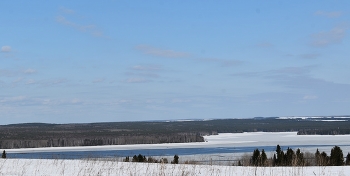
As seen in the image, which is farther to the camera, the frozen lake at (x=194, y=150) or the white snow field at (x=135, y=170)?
the frozen lake at (x=194, y=150)

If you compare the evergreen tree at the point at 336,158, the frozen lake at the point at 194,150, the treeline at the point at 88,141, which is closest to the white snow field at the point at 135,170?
the evergreen tree at the point at 336,158

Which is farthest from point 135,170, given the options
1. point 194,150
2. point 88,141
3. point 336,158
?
point 88,141

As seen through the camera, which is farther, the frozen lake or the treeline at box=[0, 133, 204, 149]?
the treeline at box=[0, 133, 204, 149]

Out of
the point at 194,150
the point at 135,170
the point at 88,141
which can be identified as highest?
the point at 135,170

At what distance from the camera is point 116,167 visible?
1442cm

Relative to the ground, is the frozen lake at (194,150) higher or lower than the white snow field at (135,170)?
lower

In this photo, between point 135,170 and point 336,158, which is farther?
point 336,158

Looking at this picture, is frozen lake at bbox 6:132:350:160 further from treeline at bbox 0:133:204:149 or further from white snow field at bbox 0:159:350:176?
white snow field at bbox 0:159:350:176

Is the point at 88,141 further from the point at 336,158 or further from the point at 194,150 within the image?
the point at 336,158

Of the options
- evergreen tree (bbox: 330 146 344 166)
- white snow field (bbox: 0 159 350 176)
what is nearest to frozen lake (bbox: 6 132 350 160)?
evergreen tree (bbox: 330 146 344 166)

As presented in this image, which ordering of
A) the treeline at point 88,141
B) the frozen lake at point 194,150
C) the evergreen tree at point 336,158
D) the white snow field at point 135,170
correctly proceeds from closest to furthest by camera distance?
the white snow field at point 135,170 < the evergreen tree at point 336,158 < the frozen lake at point 194,150 < the treeline at point 88,141

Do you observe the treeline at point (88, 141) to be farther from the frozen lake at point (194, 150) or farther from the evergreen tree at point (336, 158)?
the evergreen tree at point (336, 158)

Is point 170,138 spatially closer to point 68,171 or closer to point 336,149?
point 336,149

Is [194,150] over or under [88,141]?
under
